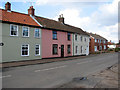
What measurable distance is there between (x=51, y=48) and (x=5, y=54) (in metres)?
8.64

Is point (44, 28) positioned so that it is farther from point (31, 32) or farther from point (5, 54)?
point (5, 54)

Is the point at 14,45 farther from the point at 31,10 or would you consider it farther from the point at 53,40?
the point at 31,10

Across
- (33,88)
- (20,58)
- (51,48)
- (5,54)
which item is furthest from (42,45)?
(33,88)

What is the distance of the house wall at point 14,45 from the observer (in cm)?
1487

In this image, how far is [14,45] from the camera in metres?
15.8

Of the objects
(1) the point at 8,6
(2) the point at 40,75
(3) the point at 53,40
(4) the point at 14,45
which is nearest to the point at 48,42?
(3) the point at 53,40

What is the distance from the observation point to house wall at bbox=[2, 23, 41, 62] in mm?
14867

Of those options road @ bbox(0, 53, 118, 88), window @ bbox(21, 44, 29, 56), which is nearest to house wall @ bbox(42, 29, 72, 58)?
window @ bbox(21, 44, 29, 56)

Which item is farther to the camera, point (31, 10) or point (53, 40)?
point (53, 40)

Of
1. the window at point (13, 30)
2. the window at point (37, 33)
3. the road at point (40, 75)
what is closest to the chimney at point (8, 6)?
the window at point (13, 30)

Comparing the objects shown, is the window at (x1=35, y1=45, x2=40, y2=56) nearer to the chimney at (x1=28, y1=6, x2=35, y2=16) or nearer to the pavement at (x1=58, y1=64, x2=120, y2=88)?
the chimney at (x1=28, y1=6, x2=35, y2=16)

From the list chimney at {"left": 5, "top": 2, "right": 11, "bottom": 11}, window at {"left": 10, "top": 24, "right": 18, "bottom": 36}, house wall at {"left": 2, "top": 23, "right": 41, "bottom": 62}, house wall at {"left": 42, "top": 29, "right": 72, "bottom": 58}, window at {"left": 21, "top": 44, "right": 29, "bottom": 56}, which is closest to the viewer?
house wall at {"left": 2, "top": 23, "right": 41, "bottom": 62}

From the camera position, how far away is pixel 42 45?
19578mm

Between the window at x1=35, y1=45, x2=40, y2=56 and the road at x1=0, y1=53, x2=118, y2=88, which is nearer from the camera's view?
the road at x1=0, y1=53, x2=118, y2=88
